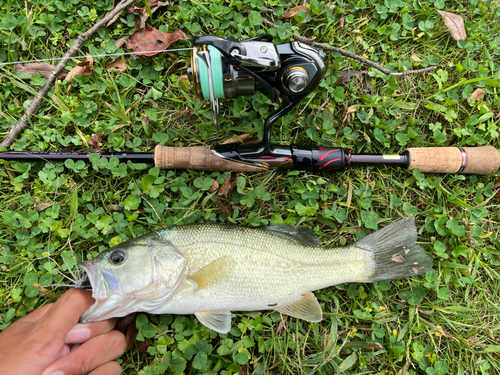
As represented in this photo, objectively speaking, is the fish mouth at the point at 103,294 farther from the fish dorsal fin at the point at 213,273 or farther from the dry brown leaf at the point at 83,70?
the dry brown leaf at the point at 83,70

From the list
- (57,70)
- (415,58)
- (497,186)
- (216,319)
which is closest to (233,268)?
(216,319)

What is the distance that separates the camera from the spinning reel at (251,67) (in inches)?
81.7

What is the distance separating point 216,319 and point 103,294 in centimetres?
87

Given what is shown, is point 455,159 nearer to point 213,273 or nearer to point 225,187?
point 225,187

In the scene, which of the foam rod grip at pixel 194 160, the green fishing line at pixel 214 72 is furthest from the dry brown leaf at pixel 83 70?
the green fishing line at pixel 214 72

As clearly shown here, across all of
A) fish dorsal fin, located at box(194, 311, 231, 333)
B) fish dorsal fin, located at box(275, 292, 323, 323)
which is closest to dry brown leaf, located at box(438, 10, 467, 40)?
fish dorsal fin, located at box(275, 292, 323, 323)

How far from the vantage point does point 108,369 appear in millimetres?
2248

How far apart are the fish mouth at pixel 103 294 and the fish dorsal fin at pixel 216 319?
0.59 metres

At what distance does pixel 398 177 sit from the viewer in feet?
9.64

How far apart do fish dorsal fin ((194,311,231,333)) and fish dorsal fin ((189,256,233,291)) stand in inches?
10.4

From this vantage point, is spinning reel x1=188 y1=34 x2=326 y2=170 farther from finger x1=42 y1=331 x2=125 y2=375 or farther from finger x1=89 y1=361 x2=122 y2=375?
finger x1=89 y1=361 x2=122 y2=375

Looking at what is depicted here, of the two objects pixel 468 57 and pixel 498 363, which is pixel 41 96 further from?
pixel 498 363

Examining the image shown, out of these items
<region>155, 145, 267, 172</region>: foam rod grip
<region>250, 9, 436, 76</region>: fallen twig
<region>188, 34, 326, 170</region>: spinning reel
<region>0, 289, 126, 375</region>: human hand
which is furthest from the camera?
<region>250, 9, 436, 76</region>: fallen twig

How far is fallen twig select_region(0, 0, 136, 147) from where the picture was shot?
111 inches
